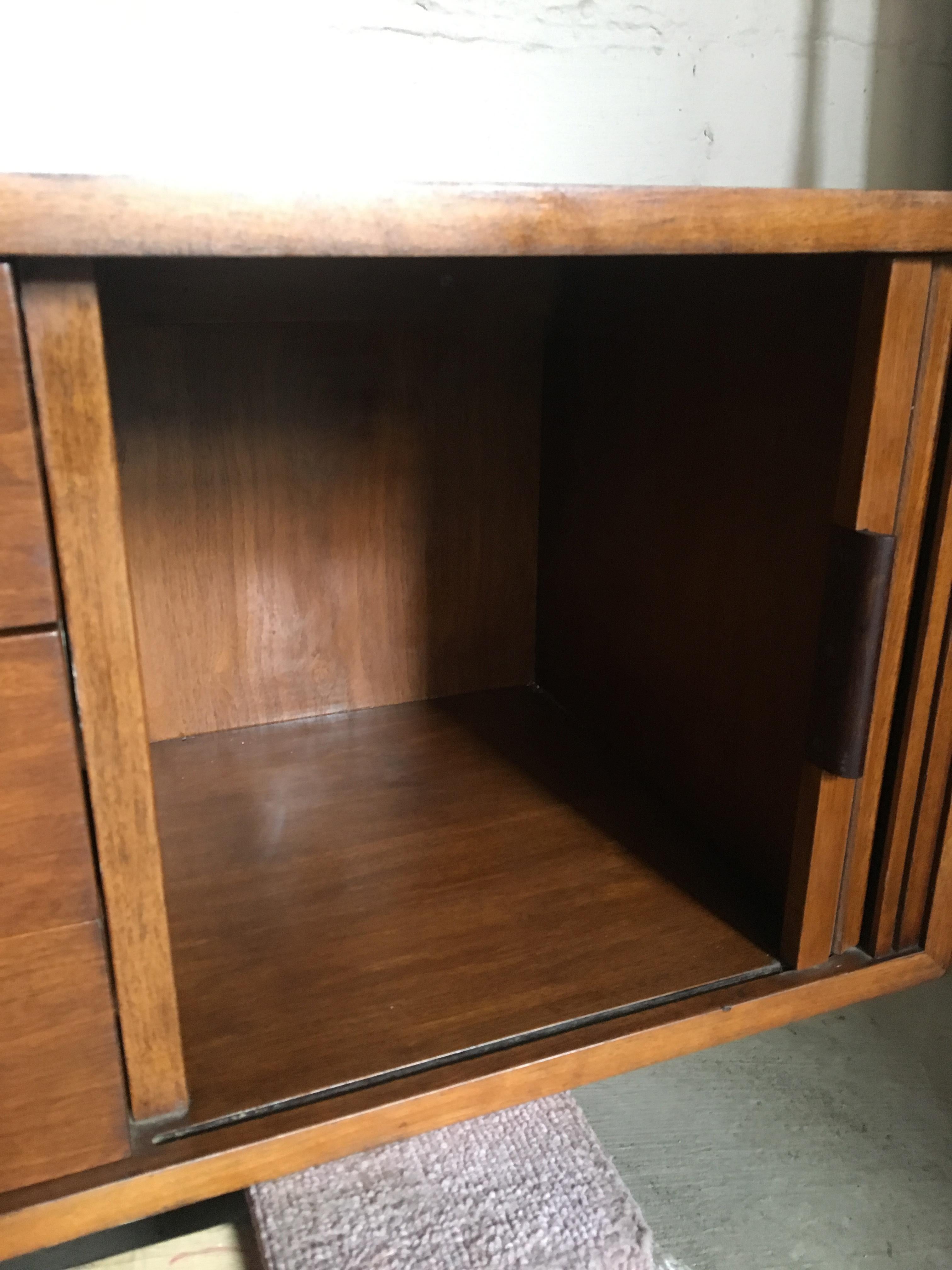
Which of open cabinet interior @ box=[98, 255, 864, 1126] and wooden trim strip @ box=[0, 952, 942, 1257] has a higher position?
open cabinet interior @ box=[98, 255, 864, 1126]

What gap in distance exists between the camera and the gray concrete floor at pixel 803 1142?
723 millimetres

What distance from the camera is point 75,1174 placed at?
1.61 ft

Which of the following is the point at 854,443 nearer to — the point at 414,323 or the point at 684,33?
the point at 414,323

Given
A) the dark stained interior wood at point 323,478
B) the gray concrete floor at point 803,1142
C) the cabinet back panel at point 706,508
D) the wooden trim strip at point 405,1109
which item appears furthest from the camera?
the dark stained interior wood at point 323,478

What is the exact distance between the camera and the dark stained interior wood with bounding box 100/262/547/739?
2.73 feet

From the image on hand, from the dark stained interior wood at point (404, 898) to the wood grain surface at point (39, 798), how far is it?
0.50ft

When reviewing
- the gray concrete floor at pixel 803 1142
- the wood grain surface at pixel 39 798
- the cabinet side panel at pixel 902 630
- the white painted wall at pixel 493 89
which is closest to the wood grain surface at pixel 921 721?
the cabinet side panel at pixel 902 630

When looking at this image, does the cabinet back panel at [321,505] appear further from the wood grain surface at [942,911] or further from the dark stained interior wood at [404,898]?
the wood grain surface at [942,911]

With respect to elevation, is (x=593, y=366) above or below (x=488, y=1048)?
above

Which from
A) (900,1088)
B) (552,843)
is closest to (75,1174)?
(552,843)

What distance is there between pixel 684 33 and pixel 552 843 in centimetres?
77

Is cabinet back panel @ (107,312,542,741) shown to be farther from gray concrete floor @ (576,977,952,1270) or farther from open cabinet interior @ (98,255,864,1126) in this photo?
gray concrete floor @ (576,977,952,1270)

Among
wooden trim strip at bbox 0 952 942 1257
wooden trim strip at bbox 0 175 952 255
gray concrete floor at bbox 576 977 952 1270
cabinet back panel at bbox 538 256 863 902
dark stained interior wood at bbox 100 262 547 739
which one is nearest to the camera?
wooden trim strip at bbox 0 175 952 255

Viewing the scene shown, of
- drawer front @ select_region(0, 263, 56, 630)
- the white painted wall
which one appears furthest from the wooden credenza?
the white painted wall
